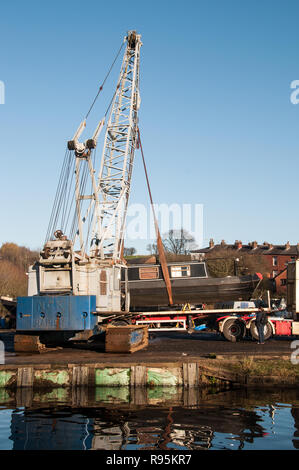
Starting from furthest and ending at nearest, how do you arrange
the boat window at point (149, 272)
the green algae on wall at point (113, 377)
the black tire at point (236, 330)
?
1. the boat window at point (149, 272)
2. the black tire at point (236, 330)
3. the green algae on wall at point (113, 377)

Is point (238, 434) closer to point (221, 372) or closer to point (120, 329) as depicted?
point (221, 372)

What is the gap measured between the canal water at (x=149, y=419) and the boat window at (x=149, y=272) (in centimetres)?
1822

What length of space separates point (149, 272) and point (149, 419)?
2170 cm

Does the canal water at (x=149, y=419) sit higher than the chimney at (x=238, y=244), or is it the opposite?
the chimney at (x=238, y=244)

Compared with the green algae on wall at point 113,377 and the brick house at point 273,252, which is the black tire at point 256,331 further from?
the brick house at point 273,252

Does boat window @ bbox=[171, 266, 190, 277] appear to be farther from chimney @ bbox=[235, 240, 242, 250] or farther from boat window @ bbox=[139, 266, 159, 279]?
chimney @ bbox=[235, 240, 242, 250]

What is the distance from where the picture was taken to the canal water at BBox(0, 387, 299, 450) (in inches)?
422

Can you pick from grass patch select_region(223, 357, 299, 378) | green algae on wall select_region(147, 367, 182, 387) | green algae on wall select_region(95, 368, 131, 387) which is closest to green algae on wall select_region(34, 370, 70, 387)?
green algae on wall select_region(95, 368, 131, 387)

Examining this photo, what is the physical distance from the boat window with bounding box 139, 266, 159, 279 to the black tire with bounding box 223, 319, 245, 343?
10.9 m

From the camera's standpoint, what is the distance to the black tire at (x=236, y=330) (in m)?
23.8

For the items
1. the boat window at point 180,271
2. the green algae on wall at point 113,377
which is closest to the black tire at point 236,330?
the green algae on wall at point 113,377

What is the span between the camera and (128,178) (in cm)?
3588

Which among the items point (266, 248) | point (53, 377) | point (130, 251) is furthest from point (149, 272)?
point (130, 251)

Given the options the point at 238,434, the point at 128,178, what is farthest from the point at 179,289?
the point at 238,434
